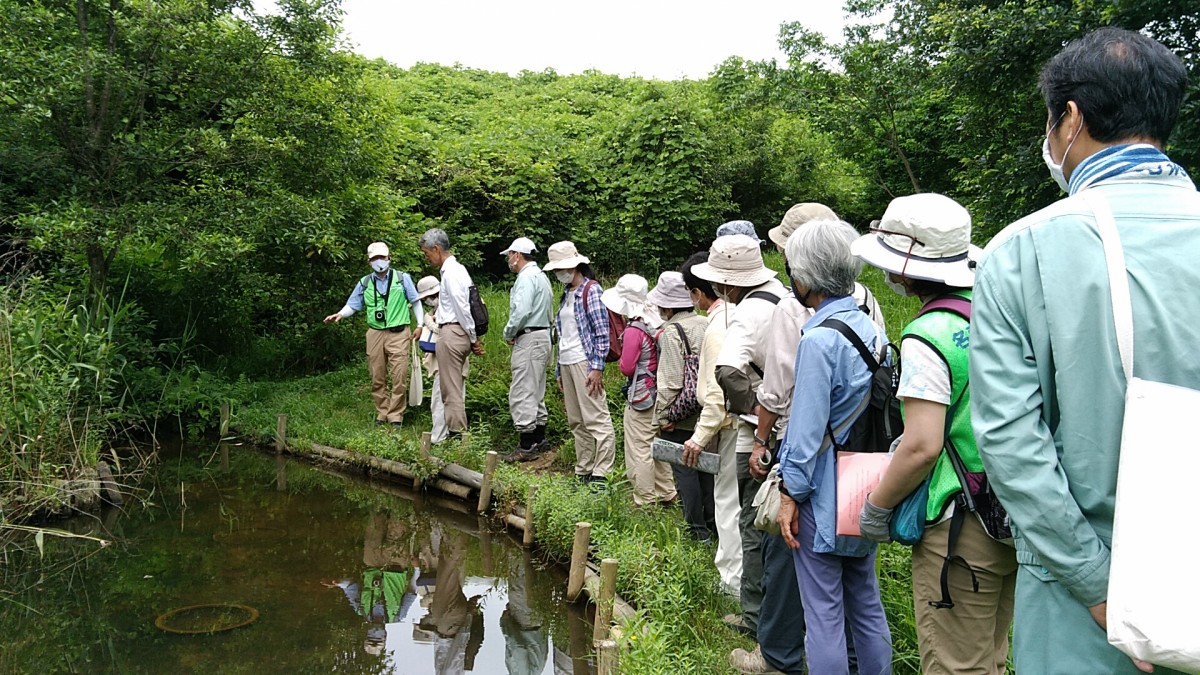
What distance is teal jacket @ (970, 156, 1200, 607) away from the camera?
5.54ft

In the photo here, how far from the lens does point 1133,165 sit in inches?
70.7

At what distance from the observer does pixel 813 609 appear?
3266mm

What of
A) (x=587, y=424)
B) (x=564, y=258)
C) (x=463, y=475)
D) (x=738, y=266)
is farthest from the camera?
(x=463, y=475)

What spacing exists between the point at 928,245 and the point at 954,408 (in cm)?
50

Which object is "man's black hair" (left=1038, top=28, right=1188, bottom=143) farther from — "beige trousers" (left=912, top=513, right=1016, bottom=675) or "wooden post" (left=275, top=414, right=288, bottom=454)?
"wooden post" (left=275, top=414, right=288, bottom=454)

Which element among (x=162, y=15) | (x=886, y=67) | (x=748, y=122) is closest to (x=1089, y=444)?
(x=162, y=15)

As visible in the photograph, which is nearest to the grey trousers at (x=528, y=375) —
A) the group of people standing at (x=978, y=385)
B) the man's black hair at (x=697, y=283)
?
the man's black hair at (x=697, y=283)

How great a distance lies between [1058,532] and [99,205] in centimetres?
1065

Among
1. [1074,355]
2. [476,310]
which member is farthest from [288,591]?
[1074,355]

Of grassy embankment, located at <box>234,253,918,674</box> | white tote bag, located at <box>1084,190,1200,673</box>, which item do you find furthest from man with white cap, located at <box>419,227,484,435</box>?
white tote bag, located at <box>1084,190,1200,673</box>

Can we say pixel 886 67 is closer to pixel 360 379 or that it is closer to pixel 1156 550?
pixel 360 379

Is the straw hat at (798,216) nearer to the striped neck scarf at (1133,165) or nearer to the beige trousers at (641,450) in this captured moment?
the striped neck scarf at (1133,165)

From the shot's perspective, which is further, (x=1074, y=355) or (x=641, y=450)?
(x=641, y=450)

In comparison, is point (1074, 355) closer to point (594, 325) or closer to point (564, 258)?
point (594, 325)
